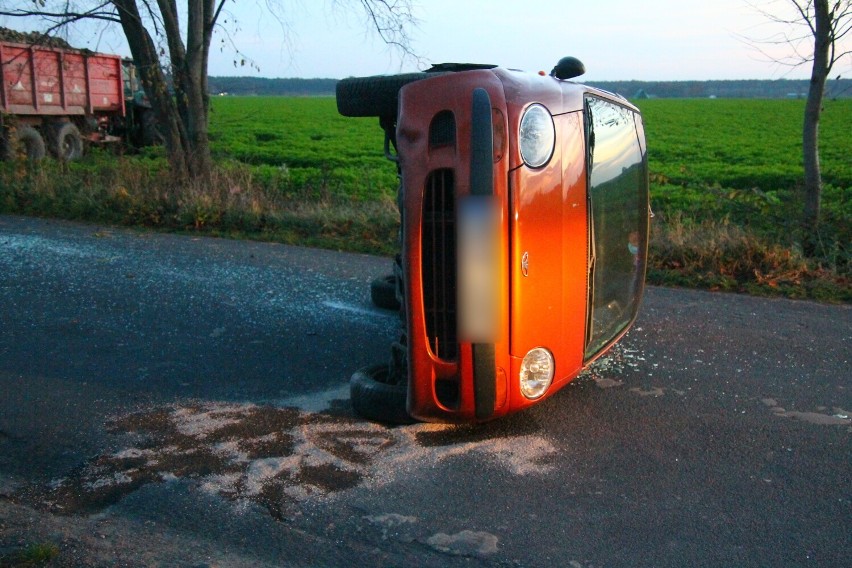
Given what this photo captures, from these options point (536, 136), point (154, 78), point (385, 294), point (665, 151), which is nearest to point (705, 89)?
point (665, 151)

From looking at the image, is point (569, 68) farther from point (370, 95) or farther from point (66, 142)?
point (66, 142)

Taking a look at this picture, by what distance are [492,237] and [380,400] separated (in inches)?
45.2

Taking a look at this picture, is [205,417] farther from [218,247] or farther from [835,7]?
[835,7]

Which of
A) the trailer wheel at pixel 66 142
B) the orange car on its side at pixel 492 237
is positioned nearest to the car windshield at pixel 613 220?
the orange car on its side at pixel 492 237

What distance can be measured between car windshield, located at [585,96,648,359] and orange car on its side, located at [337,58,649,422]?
8cm

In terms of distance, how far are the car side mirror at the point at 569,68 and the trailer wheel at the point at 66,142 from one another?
58.8ft

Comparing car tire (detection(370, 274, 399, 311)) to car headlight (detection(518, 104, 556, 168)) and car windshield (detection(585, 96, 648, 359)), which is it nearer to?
car windshield (detection(585, 96, 648, 359))

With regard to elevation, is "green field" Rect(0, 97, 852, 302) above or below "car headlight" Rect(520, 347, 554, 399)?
above

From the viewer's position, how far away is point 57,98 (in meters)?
20.4

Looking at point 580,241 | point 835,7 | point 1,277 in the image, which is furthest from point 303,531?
point 835,7

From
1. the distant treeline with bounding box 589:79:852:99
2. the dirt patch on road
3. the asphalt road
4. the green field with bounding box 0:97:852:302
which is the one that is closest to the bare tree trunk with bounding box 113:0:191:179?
the green field with bounding box 0:97:852:302

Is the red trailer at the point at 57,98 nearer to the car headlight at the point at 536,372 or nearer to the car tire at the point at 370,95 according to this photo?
the car tire at the point at 370,95

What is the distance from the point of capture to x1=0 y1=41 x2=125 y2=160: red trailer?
59.8ft

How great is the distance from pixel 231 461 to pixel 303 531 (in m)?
0.78
